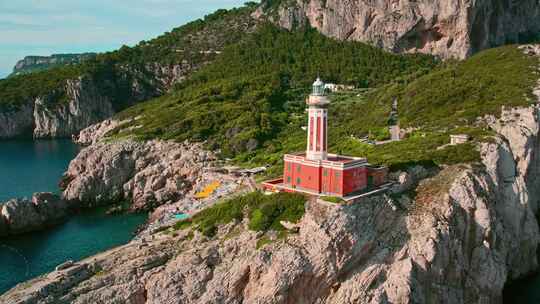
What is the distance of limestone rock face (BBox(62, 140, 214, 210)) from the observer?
198 feet

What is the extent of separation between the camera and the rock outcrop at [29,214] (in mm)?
51094

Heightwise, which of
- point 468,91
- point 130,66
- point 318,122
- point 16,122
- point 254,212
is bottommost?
point 254,212

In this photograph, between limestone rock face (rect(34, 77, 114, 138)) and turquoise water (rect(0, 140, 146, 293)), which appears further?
limestone rock face (rect(34, 77, 114, 138))

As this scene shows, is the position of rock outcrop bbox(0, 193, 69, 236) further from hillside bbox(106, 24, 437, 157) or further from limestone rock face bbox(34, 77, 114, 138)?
limestone rock face bbox(34, 77, 114, 138)

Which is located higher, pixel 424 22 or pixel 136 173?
pixel 424 22

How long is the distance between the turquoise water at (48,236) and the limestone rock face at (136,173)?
3.18m

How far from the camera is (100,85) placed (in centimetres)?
11738

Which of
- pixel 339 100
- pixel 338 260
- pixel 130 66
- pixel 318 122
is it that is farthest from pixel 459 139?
pixel 130 66

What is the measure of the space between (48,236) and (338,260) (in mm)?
31396

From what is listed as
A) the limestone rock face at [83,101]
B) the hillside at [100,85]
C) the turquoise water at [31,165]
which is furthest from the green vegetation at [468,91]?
the limestone rock face at [83,101]

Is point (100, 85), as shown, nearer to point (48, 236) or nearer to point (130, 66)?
point (130, 66)

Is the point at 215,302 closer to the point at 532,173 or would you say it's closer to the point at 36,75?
the point at 532,173

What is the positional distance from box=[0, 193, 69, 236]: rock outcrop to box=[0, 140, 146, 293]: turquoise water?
40.2 inches

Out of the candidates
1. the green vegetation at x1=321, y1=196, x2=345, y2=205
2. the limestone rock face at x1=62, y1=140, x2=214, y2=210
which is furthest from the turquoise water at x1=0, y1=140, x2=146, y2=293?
the green vegetation at x1=321, y1=196, x2=345, y2=205
